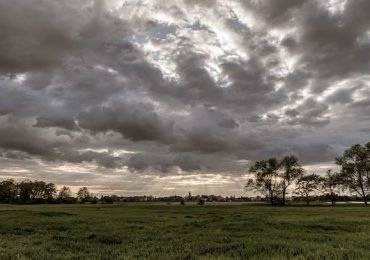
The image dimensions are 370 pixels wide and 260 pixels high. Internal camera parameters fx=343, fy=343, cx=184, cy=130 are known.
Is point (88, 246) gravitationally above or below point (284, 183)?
below

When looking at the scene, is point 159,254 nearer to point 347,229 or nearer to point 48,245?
point 48,245

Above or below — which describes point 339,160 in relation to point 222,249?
above

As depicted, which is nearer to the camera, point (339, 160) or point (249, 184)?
point (339, 160)

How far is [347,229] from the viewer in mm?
29969

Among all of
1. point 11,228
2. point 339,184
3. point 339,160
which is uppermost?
point 339,160

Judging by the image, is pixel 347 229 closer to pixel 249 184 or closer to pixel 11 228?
pixel 11 228

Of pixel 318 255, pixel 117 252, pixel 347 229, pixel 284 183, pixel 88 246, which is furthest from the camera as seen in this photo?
pixel 284 183

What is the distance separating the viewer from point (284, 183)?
143 meters

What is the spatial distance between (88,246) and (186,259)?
757cm

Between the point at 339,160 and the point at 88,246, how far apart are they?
125m

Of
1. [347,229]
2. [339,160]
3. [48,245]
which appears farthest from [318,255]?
[339,160]

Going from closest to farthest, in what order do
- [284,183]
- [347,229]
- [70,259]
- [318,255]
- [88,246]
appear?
[318,255] → [70,259] → [88,246] → [347,229] → [284,183]

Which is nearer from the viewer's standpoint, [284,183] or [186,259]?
[186,259]

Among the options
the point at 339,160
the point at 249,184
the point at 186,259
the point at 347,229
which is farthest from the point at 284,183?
the point at 186,259
